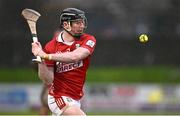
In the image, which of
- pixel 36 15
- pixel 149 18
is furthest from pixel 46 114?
pixel 149 18

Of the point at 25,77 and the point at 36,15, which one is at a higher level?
the point at 36,15

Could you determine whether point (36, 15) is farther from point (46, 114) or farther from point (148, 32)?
point (148, 32)

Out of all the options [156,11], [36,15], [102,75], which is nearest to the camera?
[36,15]

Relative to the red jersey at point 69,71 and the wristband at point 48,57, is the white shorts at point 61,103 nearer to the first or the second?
the red jersey at point 69,71

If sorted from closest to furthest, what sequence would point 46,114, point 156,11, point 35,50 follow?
point 35,50 < point 46,114 < point 156,11

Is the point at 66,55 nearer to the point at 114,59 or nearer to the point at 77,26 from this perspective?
the point at 77,26

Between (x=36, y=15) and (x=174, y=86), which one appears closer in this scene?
(x=36, y=15)

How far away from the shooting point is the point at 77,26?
8539mm

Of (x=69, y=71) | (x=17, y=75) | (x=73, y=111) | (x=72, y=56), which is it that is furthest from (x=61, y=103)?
(x=17, y=75)

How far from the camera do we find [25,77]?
72.3 feet

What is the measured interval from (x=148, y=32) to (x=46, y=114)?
410 inches

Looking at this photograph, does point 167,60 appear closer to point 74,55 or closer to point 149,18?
point 149,18

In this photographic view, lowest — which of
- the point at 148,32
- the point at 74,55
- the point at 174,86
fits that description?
the point at 174,86

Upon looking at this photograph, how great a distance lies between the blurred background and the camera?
850 inches
